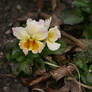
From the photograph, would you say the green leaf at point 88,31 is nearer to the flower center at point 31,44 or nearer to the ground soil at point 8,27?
the ground soil at point 8,27

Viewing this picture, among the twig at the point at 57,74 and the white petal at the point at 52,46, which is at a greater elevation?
the white petal at the point at 52,46

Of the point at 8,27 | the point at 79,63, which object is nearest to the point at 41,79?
the point at 79,63

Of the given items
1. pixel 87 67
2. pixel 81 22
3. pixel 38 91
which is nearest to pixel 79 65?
pixel 87 67

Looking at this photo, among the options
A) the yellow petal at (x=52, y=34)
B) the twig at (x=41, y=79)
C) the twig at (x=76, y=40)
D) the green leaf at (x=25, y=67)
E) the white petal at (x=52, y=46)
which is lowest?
the twig at (x=41, y=79)

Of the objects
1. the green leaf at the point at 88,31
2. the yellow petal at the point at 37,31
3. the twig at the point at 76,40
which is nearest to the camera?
the yellow petal at the point at 37,31

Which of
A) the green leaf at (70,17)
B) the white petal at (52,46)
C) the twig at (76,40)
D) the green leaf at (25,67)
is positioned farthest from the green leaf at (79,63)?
the green leaf at (70,17)

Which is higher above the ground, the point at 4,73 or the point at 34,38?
the point at 34,38

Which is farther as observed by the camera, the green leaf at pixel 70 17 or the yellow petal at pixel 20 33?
the green leaf at pixel 70 17

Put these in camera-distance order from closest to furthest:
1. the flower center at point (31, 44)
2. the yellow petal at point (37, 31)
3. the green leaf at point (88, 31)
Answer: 1. the yellow petal at point (37, 31)
2. the flower center at point (31, 44)
3. the green leaf at point (88, 31)

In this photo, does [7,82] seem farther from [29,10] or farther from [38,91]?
[29,10]
